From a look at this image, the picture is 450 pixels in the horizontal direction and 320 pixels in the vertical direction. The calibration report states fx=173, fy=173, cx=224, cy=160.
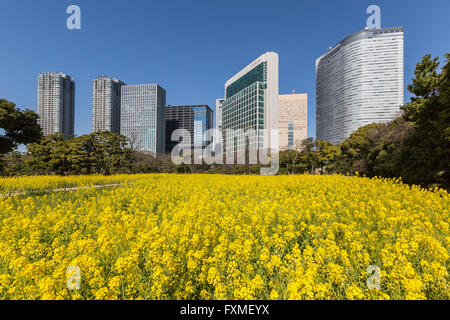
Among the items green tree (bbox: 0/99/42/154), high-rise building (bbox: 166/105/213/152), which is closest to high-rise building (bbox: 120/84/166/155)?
high-rise building (bbox: 166/105/213/152)

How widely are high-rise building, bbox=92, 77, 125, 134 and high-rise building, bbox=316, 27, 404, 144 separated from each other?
315 ft

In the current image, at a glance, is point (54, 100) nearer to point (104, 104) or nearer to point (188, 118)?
point (104, 104)

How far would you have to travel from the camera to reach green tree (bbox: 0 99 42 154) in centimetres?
1349

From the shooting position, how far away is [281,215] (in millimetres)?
3531

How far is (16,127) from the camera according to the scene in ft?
47.2

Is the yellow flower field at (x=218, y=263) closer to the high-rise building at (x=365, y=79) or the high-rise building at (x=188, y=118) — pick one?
the high-rise building at (x=365, y=79)

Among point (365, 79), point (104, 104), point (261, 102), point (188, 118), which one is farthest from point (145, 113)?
point (365, 79)

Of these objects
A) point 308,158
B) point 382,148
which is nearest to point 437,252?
point 382,148

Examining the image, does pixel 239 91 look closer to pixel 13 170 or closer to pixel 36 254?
pixel 13 170

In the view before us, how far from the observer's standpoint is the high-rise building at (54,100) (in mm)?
Answer: 29734

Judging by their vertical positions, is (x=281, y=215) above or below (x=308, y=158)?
below

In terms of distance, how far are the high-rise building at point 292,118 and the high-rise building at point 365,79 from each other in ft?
38.9

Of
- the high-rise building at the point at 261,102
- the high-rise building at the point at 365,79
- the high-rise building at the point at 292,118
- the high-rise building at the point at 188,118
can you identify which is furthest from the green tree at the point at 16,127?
the high-rise building at the point at 188,118
